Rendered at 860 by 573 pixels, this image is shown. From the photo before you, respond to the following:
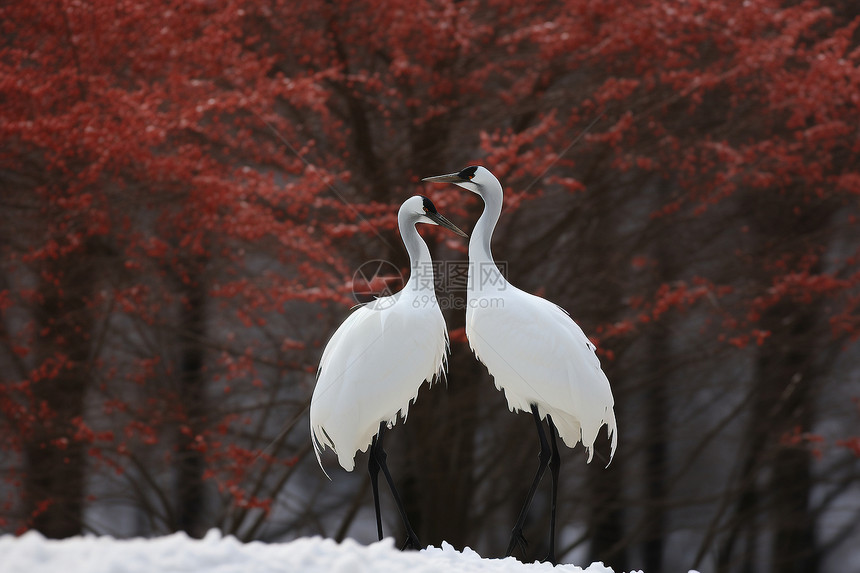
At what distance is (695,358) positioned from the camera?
313 inches

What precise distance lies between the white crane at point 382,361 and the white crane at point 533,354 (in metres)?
0.25

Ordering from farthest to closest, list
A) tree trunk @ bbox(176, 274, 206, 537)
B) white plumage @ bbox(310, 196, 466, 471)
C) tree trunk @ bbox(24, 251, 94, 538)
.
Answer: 1. tree trunk @ bbox(176, 274, 206, 537)
2. tree trunk @ bbox(24, 251, 94, 538)
3. white plumage @ bbox(310, 196, 466, 471)

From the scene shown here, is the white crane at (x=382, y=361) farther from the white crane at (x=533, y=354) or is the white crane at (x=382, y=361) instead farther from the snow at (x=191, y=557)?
the snow at (x=191, y=557)

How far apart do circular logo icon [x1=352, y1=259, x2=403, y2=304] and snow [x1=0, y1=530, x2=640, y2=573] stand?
2.73 meters

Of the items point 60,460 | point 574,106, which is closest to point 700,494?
point 574,106

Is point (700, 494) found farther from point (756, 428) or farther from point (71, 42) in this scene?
point (71, 42)

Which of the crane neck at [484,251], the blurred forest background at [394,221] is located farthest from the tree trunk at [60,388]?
the crane neck at [484,251]

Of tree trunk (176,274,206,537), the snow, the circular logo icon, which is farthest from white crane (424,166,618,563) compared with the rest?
tree trunk (176,274,206,537)

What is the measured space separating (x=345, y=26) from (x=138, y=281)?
2922 mm

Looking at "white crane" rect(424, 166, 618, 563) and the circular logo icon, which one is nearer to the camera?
"white crane" rect(424, 166, 618, 563)

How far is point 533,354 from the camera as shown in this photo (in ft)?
15.5

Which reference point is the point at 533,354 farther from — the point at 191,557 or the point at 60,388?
the point at 60,388

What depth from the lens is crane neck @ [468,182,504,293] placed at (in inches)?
190

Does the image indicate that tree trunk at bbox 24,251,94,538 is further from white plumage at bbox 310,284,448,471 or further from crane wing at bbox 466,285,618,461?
crane wing at bbox 466,285,618,461
